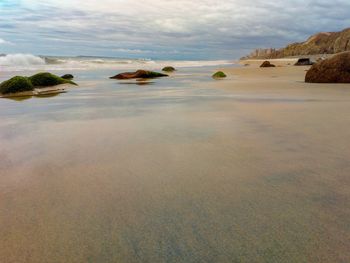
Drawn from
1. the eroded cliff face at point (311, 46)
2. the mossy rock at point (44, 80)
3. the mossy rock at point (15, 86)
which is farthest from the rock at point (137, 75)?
the eroded cliff face at point (311, 46)

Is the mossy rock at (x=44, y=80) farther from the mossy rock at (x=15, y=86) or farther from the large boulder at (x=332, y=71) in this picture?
the large boulder at (x=332, y=71)

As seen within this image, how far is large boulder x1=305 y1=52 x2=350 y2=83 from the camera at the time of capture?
824 cm

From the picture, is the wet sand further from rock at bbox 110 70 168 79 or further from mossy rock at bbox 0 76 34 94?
rock at bbox 110 70 168 79

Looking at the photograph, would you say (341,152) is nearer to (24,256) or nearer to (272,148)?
(272,148)

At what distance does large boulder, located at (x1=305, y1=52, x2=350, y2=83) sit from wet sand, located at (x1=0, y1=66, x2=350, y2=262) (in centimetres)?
575

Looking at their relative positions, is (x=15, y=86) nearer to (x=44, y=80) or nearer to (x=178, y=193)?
(x=44, y=80)

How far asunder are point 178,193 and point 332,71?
26.7ft

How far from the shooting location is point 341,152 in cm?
221

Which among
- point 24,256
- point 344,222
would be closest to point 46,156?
Answer: point 24,256

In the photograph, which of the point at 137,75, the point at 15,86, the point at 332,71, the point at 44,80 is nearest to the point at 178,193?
the point at 15,86

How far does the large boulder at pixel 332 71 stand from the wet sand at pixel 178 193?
575cm

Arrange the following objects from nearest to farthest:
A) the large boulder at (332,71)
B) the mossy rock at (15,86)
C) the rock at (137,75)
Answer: the mossy rock at (15,86), the large boulder at (332,71), the rock at (137,75)

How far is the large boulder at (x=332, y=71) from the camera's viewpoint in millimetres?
8242

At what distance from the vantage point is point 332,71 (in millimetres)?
8508
